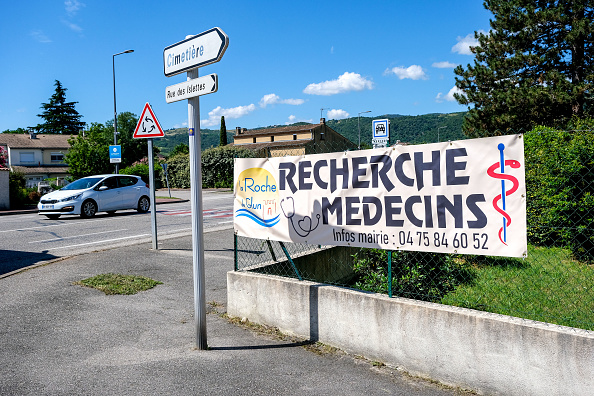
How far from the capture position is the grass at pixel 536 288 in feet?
17.0

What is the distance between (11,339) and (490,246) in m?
4.49

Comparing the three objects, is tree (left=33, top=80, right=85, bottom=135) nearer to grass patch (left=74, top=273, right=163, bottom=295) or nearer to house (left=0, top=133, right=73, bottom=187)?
house (left=0, top=133, right=73, bottom=187)

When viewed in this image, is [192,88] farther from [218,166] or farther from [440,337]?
[218,166]

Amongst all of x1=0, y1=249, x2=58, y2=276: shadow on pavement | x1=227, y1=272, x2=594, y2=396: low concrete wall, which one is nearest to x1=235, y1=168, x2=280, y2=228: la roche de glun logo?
x1=227, y1=272, x2=594, y2=396: low concrete wall

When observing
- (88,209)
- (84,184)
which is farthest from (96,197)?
(84,184)

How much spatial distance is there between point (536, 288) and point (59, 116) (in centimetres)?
10244

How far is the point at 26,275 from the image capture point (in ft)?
23.4

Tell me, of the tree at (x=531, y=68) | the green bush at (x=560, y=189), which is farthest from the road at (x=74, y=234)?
the tree at (x=531, y=68)

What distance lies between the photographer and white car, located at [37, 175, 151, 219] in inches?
627

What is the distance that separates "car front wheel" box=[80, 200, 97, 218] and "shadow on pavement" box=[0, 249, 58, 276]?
250 inches

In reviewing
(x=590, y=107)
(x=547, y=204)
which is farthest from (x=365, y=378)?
(x=590, y=107)

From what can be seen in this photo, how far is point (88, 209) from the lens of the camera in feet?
53.2

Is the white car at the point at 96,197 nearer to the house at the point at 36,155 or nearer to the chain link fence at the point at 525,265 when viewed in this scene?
the chain link fence at the point at 525,265

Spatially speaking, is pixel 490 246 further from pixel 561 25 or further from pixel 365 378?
pixel 561 25
